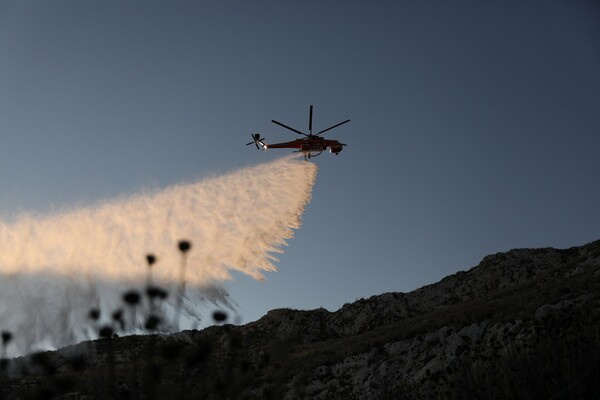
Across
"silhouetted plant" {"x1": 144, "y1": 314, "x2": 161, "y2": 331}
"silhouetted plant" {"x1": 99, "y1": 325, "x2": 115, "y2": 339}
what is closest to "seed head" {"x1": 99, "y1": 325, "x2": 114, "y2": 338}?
"silhouetted plant" {"x1": 99, "y1": 325, "x2": 115, "y2": 339}

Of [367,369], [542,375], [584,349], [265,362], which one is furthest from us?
[367,369]

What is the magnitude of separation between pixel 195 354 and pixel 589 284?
36.2 m

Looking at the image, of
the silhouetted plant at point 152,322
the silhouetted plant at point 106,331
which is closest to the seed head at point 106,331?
the silhouetted plant at point 106,331

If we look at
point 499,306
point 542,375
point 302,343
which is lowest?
point 542,375

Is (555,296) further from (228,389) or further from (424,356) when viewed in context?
(228,389)

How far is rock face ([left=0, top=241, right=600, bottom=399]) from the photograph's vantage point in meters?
6.97

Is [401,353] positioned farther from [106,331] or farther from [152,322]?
[152,322]

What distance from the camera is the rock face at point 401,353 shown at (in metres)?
6.97

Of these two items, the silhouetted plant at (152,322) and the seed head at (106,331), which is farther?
the seed head at (106,331)

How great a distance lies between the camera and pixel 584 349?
12.1m

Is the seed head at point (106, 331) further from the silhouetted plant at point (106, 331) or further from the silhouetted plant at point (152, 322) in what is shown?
the silhouetted plant at point (152, 322)

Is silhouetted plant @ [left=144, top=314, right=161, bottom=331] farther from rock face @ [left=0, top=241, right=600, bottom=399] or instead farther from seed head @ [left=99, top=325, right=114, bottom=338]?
seed head @ [left=99, top=325, right=114, bottom=338]

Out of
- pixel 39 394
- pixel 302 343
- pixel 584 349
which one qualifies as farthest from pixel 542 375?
pixel 302 343

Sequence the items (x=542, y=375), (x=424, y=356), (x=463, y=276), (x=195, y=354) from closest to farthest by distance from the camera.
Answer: (x=195, y=354) → (x=542, y=375) → (x=424, y=356) → (x=463, y=276)
